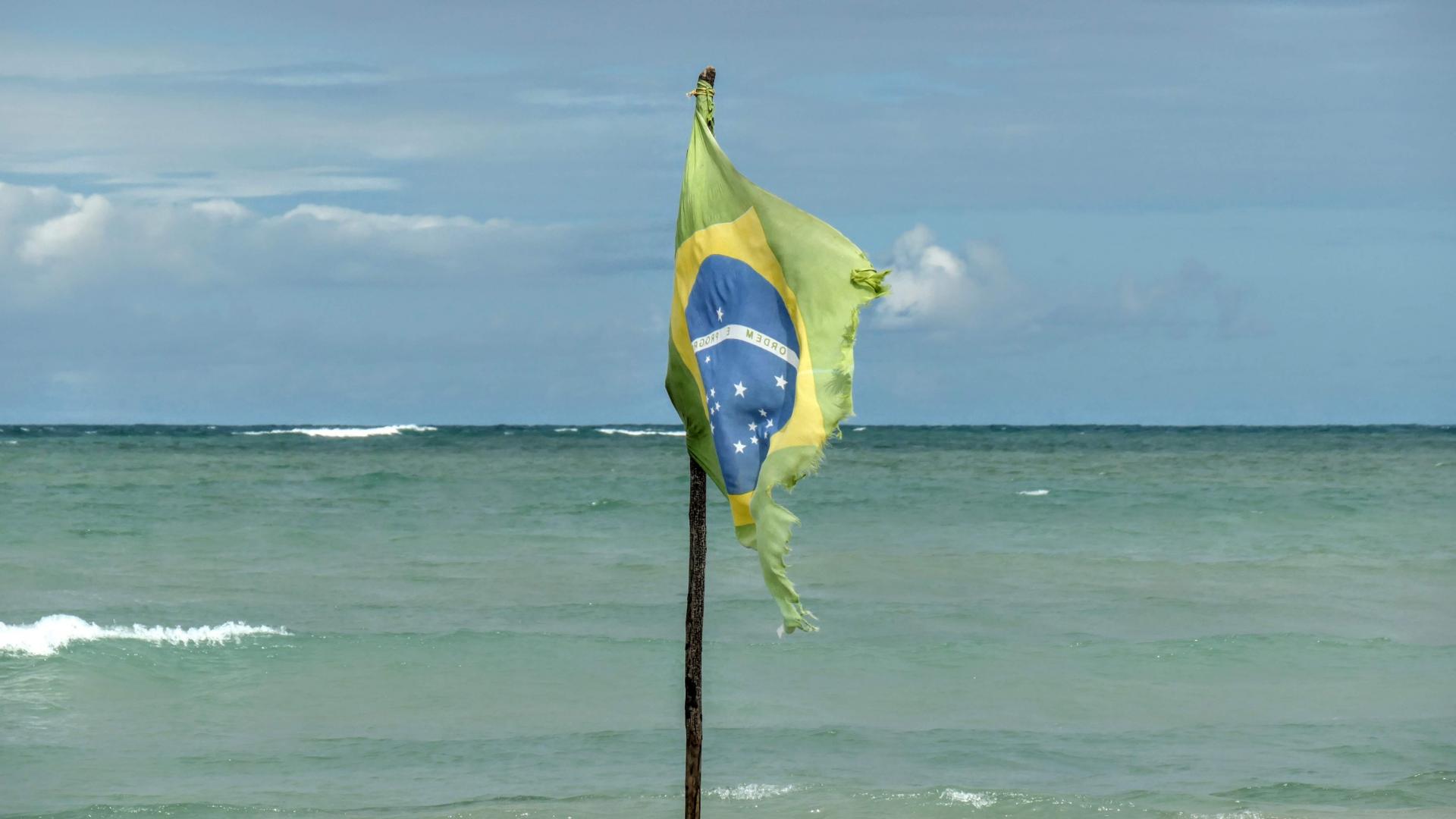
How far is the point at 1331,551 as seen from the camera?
2541cm

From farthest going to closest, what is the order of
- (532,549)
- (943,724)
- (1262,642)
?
(532,549)
(1262,642)
(943,724)

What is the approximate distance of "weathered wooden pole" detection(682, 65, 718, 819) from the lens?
20.4 ft

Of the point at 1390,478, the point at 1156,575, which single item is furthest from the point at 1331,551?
the point at 1390,478

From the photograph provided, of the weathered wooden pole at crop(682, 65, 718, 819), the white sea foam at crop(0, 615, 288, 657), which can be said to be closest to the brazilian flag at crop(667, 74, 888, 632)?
the weathered wooden pole at crop(682, 65, 718, 819)

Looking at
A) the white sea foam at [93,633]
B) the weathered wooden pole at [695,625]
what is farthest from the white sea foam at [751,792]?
the white sea foam at [93,633]

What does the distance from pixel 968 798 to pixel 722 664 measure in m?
5.01

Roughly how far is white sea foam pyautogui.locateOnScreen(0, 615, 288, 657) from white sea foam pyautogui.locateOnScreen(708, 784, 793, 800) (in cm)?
782

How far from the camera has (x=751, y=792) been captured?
1045 centimetres

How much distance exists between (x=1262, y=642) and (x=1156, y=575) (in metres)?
5.76

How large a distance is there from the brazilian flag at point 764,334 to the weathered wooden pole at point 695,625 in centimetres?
11

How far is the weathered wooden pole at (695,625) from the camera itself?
6215 mm

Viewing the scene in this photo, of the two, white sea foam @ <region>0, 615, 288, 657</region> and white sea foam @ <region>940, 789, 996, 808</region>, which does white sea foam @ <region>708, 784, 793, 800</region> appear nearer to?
white sea foam @ <region>940, 789, 996, 808</region>

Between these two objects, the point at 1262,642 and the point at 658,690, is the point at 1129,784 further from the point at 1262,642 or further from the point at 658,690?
the point at 1262,642

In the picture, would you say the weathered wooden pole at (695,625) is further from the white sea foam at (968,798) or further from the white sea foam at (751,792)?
the white sea foam at (968,798)
